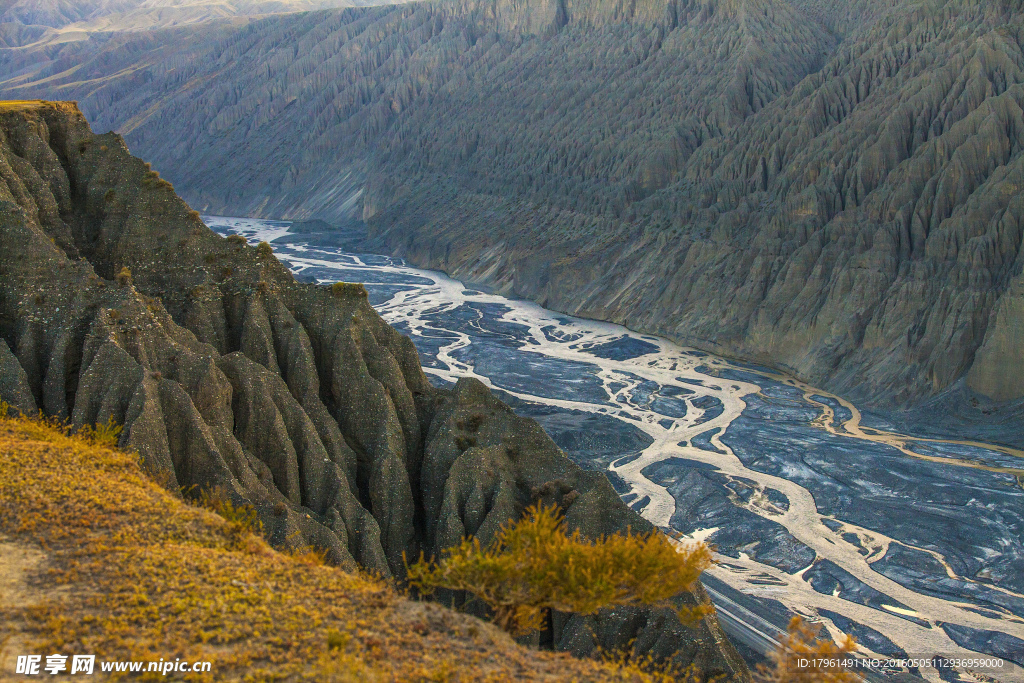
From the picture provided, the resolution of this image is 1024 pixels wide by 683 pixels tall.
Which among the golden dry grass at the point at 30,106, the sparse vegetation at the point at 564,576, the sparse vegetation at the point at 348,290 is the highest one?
the golden dry grass at the point at 30,106

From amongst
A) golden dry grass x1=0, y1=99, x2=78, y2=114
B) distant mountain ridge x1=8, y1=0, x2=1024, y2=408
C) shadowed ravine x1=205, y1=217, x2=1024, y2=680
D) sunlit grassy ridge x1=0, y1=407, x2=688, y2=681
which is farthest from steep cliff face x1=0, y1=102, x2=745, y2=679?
distant mountain ridge x1=8, y1=0, x2=1024, y2=408

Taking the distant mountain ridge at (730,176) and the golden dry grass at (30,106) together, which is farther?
the distant mountain ridge at (730,176)

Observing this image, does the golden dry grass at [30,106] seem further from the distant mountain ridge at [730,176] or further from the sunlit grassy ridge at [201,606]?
the distant mountain ridge at [730,176]

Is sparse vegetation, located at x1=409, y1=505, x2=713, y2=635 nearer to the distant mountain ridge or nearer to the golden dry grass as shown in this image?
the golden dry grass

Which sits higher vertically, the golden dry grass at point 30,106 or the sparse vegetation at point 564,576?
the golden dry grass at point 30,106

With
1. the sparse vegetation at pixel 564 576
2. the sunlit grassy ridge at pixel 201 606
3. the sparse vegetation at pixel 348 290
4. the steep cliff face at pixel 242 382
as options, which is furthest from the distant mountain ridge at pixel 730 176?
the sunlit grassy ridge at pixel 201 606

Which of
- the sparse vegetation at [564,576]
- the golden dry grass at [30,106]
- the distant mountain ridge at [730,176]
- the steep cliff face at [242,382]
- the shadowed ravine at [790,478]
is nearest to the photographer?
the sparse vegetation at [564,576]

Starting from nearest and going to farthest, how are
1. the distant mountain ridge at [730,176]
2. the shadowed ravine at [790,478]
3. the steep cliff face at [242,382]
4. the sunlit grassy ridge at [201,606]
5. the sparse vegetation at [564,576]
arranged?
the sunlit grassy ridge at [201,606], the sparse vegetation at [564,576], the steep cliff face at [242,382], the shadowed ravine at [790,478], the distant mountain ridge at [730,176]

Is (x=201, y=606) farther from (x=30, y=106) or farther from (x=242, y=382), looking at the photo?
(x=30, y=106)
